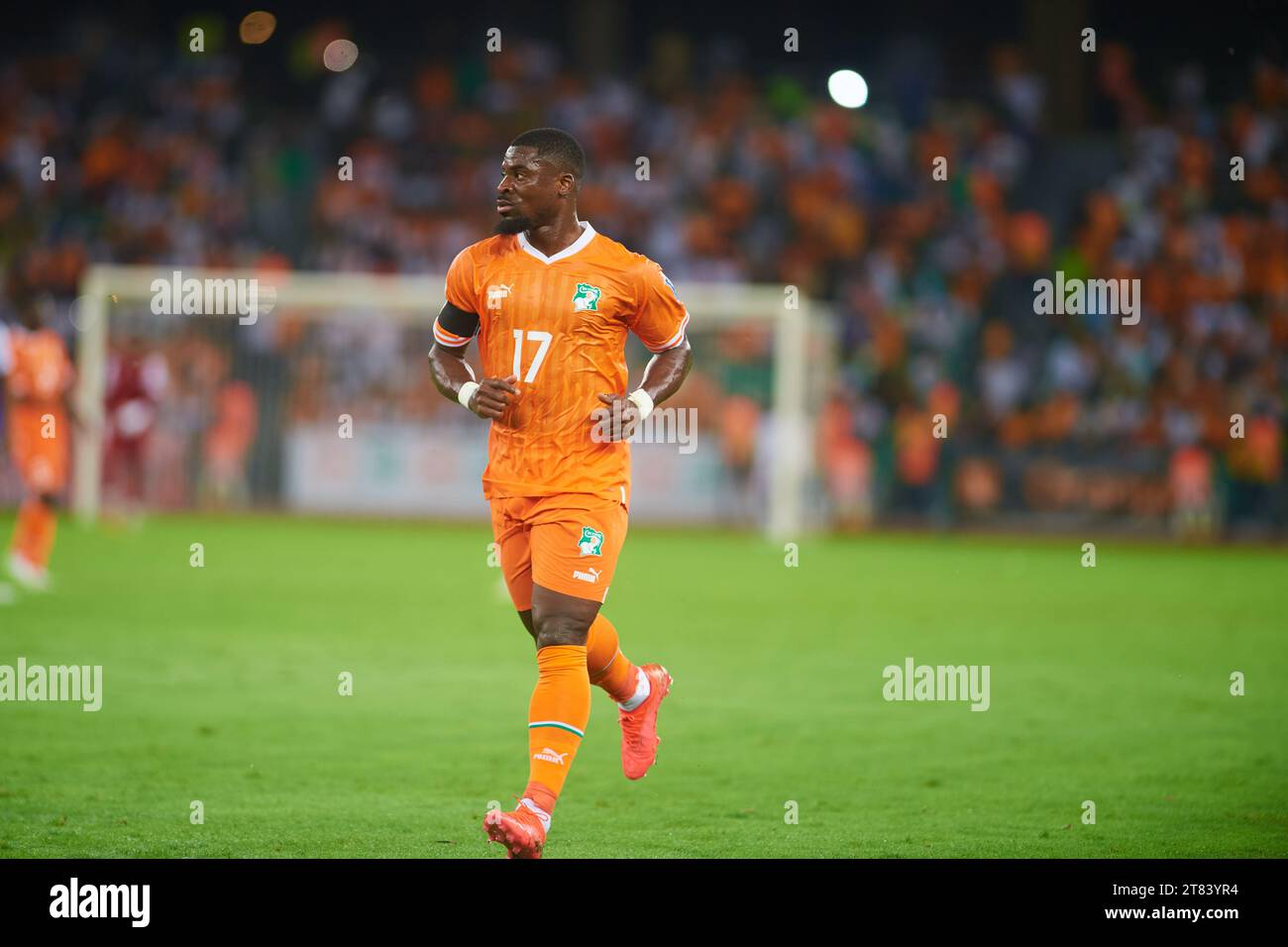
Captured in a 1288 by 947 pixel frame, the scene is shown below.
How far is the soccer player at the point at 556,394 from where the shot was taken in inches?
250

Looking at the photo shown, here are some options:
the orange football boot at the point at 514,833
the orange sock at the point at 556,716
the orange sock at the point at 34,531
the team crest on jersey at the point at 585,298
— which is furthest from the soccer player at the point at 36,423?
the orange football boot at the point at 514,833

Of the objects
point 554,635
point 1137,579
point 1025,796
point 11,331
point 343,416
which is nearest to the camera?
point 554,635

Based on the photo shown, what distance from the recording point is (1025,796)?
741 cm

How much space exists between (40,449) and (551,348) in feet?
31.8

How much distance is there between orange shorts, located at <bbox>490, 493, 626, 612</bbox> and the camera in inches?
250

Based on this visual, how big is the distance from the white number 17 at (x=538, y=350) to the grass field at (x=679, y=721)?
5.69ft

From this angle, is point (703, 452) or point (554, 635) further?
point (703, 452)

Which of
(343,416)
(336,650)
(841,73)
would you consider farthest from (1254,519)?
(336,650)

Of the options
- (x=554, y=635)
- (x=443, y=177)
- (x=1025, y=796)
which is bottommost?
(x=1025, y=796)

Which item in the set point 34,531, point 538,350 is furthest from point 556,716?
point 34,531

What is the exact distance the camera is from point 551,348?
650cm

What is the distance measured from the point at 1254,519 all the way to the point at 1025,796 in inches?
763
